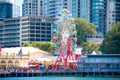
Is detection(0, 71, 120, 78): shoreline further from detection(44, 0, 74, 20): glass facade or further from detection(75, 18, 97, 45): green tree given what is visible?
detection(44, 0, 74, 20): glass facade

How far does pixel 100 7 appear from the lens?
177 m

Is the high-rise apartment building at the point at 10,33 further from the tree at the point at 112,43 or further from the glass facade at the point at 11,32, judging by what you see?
the tree at the point at 112,43

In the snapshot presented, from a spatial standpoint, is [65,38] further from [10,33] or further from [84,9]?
[10,33]

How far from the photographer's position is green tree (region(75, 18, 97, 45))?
563 feet

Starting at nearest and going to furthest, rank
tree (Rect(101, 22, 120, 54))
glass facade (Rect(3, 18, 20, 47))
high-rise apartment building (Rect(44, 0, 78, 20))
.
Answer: tree (Rect(101, 22, 120, 54)), glass facade (Rect(3, 18, 20, 47)), high-rise apartment building (Rect(44, 0, 78, 20))

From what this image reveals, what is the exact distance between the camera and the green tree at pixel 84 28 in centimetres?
17175

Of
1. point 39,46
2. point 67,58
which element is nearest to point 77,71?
point 67,58

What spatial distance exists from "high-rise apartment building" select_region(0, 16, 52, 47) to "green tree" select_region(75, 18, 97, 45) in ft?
44.1

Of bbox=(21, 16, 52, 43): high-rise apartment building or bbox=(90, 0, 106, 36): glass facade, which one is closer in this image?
bbox=(90, 0, 106, 36): glass facade

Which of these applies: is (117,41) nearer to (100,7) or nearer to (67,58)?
(67,58)

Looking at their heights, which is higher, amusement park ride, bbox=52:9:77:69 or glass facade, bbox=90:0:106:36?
glass facade, bbox=90:0:106:36

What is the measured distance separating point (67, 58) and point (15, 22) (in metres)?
63.5

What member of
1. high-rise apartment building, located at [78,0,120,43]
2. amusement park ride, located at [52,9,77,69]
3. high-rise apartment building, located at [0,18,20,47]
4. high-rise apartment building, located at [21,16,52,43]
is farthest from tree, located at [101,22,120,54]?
high-rise apartment building, located at [0,18,20,47]

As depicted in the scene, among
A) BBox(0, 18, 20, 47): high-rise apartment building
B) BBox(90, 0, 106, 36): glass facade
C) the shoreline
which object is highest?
BBox(90, 0, 106, 36): glass facade
